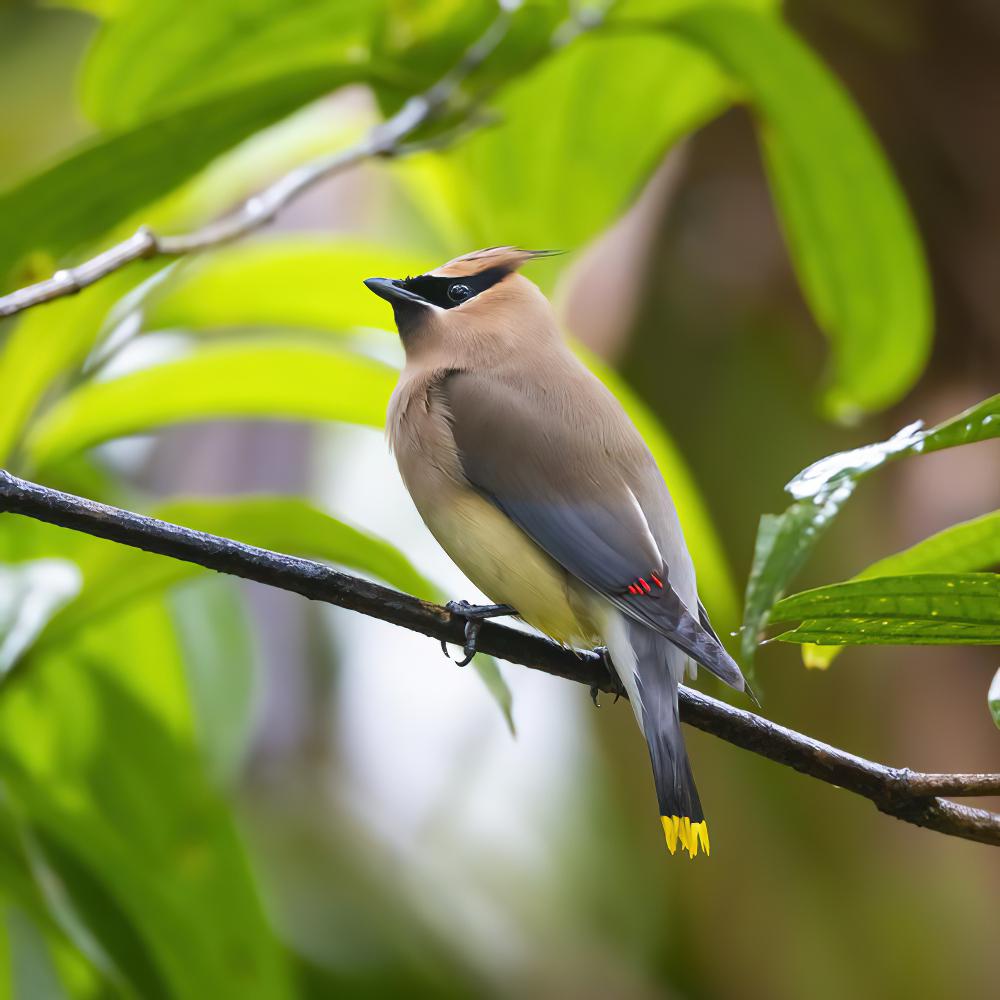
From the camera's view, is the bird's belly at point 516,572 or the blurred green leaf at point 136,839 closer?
the bird's belly at point 516,572

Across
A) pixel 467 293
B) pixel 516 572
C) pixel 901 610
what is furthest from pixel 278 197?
pixel 901 610

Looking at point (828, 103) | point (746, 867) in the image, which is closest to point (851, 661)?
point (746, 867)

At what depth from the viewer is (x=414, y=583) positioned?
1.53 m

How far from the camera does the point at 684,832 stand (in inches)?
A: 48.4

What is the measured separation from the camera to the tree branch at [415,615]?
3.47 ft

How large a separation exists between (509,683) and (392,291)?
0.75 m

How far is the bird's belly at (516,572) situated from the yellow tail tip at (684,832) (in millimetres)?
311

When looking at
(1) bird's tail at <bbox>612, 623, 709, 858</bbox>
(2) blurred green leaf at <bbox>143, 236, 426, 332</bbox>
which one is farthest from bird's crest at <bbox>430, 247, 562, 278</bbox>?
(1) bird's tail at <bbox>612, 623, 709, 858</bbox>

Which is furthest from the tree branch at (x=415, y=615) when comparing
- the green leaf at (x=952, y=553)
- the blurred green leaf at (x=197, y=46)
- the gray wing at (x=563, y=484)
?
the blurred green leaf at (x=197, y=46)

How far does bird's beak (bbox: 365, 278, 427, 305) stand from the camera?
1737 millimetres

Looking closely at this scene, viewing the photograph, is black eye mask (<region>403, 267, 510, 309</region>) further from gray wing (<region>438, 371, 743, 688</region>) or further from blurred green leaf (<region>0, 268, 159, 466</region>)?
blurred green leaf (<region>0, 268, 159, 466</region>)

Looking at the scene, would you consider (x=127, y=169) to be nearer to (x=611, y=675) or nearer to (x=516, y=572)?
(x=516, y=572)

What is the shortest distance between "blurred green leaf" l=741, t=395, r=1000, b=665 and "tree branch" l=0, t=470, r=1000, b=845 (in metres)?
0.28

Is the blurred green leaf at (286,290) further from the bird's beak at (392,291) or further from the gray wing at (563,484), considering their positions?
the gray wing at (563,484)
